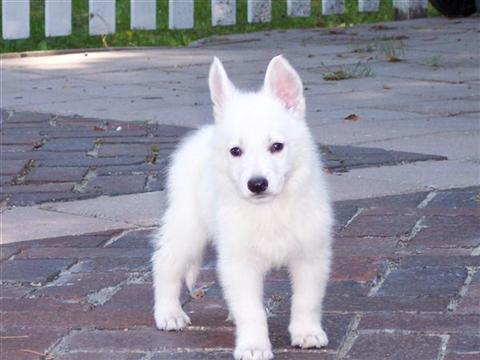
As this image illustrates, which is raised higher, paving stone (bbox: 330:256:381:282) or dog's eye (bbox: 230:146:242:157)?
dog's eye (bbox: 230:146:242:157)

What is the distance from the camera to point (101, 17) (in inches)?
516

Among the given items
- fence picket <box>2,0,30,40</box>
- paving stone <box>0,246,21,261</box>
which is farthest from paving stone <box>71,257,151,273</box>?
fence picket <box>2,0,30,40</box>

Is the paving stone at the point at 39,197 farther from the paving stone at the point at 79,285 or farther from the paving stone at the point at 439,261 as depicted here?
the paving stone at the point at 439,261

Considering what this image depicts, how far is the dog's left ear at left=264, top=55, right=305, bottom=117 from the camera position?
4.07 metres

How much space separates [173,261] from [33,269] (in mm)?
937

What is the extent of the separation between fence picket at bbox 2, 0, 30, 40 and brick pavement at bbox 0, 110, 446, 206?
4.26 meters

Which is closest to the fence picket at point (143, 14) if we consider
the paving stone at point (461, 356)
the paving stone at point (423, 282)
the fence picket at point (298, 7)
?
the fence picket at point (298, 7)

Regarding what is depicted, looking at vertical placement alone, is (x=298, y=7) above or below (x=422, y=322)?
above

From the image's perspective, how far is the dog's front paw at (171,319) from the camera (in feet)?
14.1

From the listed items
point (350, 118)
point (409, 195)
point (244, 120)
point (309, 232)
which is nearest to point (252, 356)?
point (309, 232)

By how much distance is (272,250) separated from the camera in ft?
13.2

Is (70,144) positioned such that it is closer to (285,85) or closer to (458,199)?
(458,199)

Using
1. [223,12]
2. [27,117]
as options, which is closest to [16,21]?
[223,12]

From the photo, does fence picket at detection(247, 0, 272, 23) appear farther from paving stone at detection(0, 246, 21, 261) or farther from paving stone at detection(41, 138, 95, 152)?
paving stone at detection(0, 246, 21, 261)
